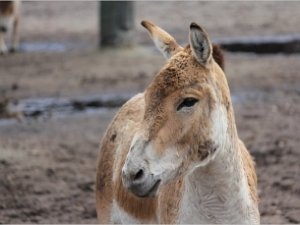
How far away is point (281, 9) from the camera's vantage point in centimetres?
2000

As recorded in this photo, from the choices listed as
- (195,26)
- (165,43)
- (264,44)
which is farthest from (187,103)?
(264,44)

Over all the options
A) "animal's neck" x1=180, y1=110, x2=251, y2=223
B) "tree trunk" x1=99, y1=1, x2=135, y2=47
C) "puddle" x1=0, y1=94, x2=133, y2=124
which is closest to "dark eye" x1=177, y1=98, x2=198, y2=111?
"animal's neck" x1=180, y1=110, x2=251, y2=223

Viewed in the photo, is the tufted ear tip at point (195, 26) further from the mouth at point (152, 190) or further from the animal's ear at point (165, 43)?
the mouth at point (152, 190)

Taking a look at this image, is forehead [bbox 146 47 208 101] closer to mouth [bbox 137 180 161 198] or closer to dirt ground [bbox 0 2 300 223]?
mouth [bbox 137 180 161 198]

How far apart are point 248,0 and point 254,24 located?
3494 mm

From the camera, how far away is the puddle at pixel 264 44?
15500 millimetres

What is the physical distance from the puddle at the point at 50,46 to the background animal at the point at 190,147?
1201 centimetres

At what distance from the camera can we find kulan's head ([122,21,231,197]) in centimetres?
398

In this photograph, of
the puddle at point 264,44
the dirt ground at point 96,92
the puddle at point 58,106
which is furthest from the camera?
the puddle at point 264,44

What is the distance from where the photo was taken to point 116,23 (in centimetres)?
1539

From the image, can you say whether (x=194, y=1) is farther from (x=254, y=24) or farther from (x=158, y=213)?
(x=158, y=213)

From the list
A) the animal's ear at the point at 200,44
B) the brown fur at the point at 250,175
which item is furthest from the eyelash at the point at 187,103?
the brown fur at the point at 250,175

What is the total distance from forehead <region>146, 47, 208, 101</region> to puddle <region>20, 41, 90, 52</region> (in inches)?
489

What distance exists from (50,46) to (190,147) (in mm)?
13230
